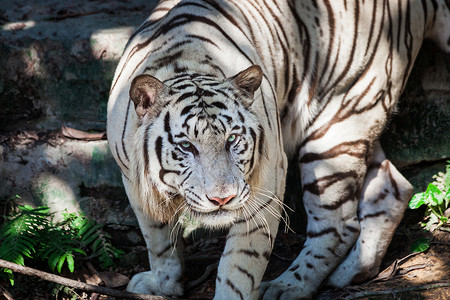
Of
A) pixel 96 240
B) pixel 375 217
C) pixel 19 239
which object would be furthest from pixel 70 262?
pixel 375 217

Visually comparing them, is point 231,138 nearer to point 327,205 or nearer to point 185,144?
point 185,144

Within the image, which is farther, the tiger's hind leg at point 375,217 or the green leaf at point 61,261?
the tiger's hind leg at point 375,217

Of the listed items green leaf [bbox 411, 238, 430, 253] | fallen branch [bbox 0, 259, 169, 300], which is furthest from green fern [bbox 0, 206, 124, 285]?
green leaf [bbox 411, 238, 430, 253]

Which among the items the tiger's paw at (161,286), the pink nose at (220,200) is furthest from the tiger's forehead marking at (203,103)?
the tiger's paw at (161,286)

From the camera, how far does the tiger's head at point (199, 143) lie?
2723 millimetres

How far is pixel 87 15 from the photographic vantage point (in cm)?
502

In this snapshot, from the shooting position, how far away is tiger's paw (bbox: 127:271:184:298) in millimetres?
3582

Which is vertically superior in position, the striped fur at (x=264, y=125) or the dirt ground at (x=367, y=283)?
the striped fur at (x=264, y=125)

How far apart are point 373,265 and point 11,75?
109 inches

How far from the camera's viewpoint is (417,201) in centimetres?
390

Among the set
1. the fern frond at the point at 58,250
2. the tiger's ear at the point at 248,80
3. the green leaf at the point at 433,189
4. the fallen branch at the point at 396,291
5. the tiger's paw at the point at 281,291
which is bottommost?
the tiger's paw at the point at 281,291

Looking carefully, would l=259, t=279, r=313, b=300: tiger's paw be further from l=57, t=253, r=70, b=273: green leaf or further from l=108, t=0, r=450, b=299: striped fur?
l=57, t=253, r=70, b=273: green leaf

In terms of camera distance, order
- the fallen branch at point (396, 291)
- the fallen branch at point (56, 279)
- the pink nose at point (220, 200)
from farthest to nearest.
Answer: the fallen branch at point (396, 291)
the fallen branch at point (56, 279)
the pink nose at point (220, 200)

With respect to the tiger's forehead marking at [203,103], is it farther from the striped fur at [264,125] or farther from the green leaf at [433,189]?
the green leaf at [433,189]
